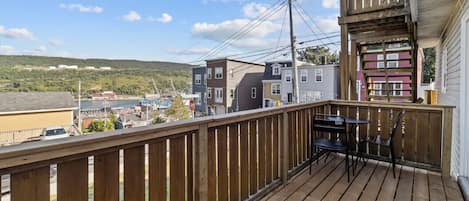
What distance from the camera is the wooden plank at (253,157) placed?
2414 mm

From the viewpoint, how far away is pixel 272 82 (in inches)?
805

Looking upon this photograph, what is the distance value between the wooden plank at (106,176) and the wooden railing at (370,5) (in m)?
4.49

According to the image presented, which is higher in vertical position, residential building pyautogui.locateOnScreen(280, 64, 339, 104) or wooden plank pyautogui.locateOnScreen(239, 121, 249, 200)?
residential building pyautogui.locateOnScreen(280, 64, 339, 104)

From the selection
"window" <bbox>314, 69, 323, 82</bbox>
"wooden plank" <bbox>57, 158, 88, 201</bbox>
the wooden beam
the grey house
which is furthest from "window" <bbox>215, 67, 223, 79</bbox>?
"wooden plank" <bbox>57, 158, 88, 201</bbox>

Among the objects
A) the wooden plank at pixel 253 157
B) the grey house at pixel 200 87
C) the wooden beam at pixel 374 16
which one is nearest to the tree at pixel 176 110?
the grey house at pixel 200 87

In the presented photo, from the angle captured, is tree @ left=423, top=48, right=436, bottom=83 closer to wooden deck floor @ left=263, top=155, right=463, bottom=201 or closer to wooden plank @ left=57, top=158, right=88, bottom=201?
wooden deck floor @ left=263, top=155, right=463, bottom=201

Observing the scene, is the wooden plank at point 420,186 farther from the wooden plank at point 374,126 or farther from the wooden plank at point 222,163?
the wooden plank at point 222,163

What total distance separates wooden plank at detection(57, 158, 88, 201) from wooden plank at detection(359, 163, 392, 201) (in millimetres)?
2300

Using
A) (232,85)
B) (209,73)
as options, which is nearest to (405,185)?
(232,85)

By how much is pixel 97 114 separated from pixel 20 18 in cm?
727

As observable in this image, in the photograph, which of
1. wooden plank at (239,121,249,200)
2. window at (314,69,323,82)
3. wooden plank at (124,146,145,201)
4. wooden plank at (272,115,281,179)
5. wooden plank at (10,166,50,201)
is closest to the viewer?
wooden plank at (10,166,50,201)

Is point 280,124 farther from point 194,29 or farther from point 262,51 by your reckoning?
point 194,29

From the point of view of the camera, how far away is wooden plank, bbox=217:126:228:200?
6.73 ft

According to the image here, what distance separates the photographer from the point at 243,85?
22062 millimetres
